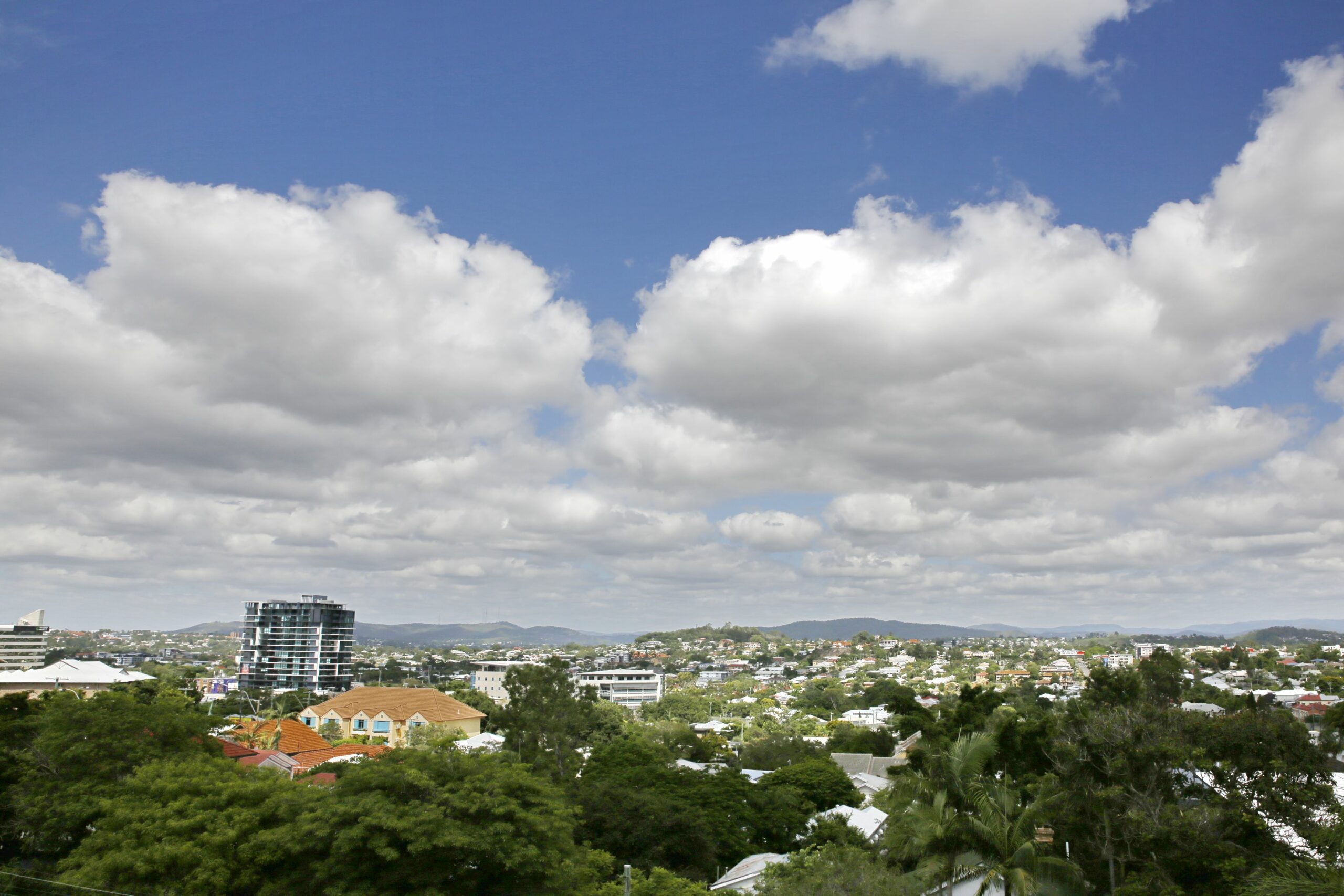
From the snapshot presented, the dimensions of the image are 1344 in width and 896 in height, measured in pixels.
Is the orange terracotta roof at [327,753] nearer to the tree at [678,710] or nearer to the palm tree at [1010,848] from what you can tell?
the palm tree at [1010,848]

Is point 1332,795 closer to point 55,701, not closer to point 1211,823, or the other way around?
point 1211,823

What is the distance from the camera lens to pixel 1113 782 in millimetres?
17172

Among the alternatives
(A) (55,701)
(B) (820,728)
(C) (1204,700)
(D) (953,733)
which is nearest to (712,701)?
(B) (820,728)

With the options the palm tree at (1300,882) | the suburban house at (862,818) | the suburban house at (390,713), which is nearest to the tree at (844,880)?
the palm tree at (1300,882)

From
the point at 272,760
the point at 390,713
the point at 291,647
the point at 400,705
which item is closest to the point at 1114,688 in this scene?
the point at 272,760

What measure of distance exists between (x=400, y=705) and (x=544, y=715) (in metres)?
40.1

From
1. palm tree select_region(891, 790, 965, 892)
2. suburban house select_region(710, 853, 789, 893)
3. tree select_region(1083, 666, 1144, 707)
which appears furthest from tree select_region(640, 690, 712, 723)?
palm tree select_region(891, 790, 965, 892)

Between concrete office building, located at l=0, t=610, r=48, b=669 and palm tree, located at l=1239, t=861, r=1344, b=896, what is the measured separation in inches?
6200

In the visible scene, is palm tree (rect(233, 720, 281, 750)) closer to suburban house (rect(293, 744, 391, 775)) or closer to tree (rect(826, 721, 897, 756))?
suburban house (rect(293, 744, 391, 775))

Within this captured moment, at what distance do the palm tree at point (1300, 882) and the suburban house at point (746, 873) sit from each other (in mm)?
12436

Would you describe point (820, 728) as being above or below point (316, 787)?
below

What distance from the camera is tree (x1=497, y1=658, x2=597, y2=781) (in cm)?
3472

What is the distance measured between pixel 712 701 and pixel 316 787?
104508 millimetres

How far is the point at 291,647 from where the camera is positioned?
135875 mm
